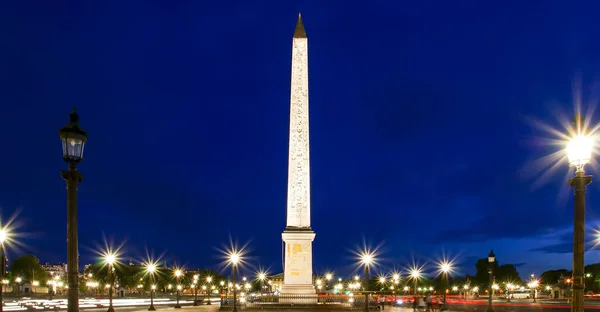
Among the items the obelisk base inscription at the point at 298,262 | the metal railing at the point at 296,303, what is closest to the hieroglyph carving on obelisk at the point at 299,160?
the obelisk base inscription at the point at 298,262

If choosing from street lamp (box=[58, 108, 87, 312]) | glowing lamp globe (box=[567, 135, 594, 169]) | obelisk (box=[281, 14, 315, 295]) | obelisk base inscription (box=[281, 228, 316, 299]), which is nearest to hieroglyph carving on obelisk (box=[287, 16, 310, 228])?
obelisk (box=[281, 14, 315, 295])

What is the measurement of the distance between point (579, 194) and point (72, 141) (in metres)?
7.45

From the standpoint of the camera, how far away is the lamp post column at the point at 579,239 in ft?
25.1

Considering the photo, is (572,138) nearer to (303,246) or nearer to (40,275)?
(303,246)

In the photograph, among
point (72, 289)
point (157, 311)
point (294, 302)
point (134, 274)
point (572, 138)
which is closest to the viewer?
point (72, 289)

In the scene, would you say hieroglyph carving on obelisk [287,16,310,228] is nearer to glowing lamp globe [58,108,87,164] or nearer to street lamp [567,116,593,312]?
street lamp [567,116,593,312]

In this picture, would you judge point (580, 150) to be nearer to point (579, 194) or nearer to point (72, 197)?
point (579, 194)

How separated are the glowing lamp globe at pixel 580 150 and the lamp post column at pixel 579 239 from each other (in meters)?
0.17

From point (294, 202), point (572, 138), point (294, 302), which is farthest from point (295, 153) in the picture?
point (572, 138)

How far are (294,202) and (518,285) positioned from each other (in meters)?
107

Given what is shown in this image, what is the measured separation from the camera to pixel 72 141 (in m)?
7.34

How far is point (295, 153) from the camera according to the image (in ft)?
114

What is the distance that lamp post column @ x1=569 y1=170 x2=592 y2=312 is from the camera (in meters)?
7.65

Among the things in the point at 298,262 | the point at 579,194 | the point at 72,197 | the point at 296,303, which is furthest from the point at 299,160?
the point at 72,197
